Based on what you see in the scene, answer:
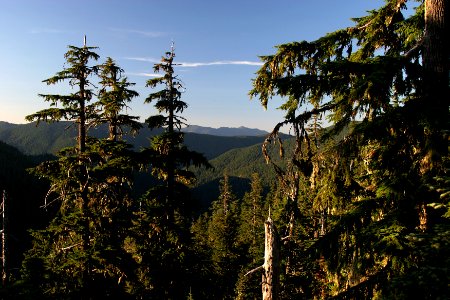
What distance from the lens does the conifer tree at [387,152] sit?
14.5ft

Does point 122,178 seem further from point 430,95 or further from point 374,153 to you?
point 430,95

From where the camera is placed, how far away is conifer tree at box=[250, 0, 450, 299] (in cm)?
443

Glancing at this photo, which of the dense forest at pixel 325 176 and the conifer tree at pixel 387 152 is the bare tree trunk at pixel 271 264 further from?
the conifer tree at pixel 387 152

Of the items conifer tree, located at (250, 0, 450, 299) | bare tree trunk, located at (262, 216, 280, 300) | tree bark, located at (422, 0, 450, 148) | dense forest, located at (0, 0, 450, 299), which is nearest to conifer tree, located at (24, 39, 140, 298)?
dense forest, located at (0, 0, 450, 299)

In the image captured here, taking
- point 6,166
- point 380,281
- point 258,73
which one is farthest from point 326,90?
point 6,166

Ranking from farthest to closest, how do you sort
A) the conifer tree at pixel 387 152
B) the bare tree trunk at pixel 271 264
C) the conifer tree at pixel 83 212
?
the conifer tree at pixel 83 212
the bare tree trunk at pixel 271 264
the conifer tree at pixel 387 152

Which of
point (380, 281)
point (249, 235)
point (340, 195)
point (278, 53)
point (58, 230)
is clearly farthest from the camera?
point (249, 235)

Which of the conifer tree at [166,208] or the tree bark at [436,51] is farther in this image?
the conifer tree at [166,208]

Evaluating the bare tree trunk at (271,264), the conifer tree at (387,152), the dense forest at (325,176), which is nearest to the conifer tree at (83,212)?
the dense forest at (325,176)

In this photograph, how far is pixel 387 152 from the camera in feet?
16.9

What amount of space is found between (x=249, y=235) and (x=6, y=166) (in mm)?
121418

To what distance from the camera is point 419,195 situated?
15.3 feet

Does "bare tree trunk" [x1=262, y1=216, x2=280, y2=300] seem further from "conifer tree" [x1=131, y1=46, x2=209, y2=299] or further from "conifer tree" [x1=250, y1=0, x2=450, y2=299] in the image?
"conifer tree" [x1=131, y1=46, x2=209, y2=299]

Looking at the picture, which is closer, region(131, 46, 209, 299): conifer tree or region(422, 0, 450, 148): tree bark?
region(422, 0, 450, 148): tree bark
